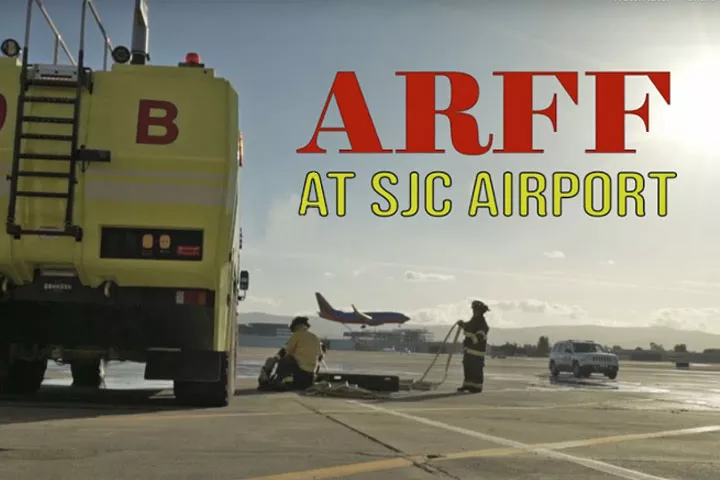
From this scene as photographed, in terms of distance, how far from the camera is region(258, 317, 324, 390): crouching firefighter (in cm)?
1352

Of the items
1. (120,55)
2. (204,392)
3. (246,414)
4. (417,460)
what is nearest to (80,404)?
(204,392)

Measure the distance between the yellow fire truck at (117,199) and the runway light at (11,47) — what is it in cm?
1

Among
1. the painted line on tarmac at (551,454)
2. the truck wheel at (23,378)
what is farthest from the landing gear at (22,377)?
the painted line on tarmac at (551,454)

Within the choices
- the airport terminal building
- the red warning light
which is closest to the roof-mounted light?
the red warning light

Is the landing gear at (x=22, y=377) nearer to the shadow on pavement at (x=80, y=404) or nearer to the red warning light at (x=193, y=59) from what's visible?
the shadow on pavement at (x=80, y=404)

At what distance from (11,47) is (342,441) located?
17.6 ft

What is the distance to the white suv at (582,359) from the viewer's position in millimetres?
28312

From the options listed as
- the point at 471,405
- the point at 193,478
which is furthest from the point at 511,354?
the point at 193,478

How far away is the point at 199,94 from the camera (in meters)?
8.48

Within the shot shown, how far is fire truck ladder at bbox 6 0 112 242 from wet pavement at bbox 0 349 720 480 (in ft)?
6.26

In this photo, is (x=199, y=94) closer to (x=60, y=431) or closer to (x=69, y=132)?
(x=69, y=132)

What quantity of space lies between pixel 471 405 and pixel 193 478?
287 inches

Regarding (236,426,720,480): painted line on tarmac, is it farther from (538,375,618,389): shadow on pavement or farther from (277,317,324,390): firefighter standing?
(538,375,618,389): shadow on pavement

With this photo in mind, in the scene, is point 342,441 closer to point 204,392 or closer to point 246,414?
point 246,414
